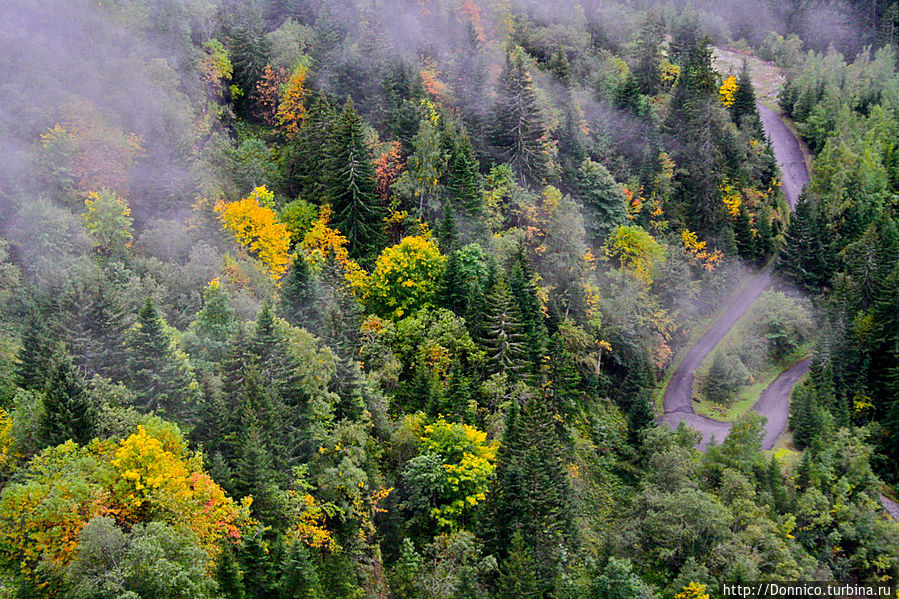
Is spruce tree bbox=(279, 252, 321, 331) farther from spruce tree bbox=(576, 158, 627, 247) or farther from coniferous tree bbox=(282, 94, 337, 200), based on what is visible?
spruce tree bbox=(576, 158, 627, 247)

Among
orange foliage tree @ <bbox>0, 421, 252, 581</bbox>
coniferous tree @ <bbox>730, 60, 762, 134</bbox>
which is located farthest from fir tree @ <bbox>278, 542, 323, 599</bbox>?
coniferous tree @ <bbox>730, 60, 762, 134</bbox>

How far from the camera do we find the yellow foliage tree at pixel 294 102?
80.8m

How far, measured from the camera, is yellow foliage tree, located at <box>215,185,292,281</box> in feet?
211

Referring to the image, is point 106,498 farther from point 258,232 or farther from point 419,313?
point 258,232

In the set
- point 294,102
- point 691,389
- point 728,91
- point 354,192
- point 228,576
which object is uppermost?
point 294,102

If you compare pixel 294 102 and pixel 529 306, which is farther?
pixel 294 102

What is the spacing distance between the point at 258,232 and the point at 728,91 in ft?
245

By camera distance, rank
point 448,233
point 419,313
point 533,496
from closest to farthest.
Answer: point 533,496
point 419,313
point 448,233

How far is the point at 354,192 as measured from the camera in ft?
229

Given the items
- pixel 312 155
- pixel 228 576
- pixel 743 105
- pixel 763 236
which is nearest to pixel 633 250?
pixel 763 236

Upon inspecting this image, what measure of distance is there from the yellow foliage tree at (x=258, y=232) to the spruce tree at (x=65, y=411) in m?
26.3

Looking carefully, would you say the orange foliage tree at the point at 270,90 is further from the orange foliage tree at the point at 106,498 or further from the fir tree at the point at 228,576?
the fir tree at the point at 228,576

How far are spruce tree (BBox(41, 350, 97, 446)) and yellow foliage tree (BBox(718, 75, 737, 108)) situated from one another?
9257 centimetres

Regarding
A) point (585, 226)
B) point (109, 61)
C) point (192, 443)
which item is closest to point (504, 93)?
point (585, 226)
